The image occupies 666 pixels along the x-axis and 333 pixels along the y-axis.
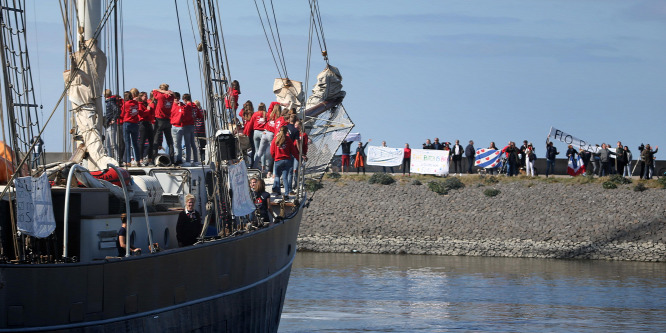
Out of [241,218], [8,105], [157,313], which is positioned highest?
[8,105]

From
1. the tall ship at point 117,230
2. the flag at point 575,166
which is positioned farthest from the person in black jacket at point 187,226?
the flag at point 575,166

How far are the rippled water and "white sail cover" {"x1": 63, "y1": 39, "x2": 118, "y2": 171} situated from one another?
719 cm

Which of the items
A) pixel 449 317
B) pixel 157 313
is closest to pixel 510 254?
pixel 449 317

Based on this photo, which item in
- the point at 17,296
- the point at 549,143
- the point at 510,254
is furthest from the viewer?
the point at 549,143

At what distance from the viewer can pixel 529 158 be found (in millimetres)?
51375

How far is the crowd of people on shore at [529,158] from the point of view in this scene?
50500mm

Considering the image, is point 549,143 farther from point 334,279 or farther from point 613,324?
point 613,324

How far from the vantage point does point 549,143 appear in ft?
167

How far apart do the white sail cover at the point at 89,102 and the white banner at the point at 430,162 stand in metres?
34.4

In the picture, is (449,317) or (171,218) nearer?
(171,218)

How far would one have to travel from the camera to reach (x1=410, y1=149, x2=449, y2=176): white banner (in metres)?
51.6

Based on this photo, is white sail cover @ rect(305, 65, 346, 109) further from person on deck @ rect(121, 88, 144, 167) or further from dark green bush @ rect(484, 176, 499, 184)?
dark green bush @ rect(484, 176, 499, 184)

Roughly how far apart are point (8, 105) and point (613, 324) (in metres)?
17.4

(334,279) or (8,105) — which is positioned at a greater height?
(8,105)
